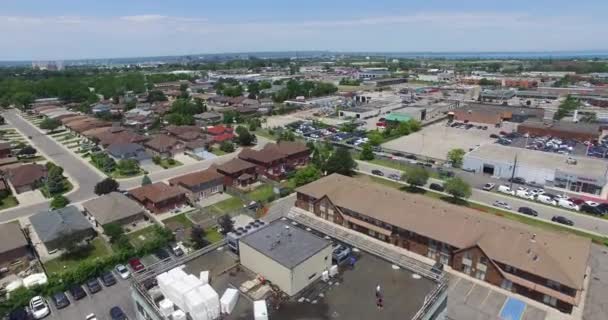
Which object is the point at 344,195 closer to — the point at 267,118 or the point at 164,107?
the point at 267,118

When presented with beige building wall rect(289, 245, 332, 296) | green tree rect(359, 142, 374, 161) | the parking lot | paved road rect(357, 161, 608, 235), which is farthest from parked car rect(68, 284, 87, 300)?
the parking lot

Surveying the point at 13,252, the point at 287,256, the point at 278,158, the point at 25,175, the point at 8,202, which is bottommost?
the point at 8,202

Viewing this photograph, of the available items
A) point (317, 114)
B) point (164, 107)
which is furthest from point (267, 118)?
point (164, 107)

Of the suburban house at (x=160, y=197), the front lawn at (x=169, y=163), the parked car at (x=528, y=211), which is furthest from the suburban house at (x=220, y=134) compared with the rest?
the parked car at (x=528, y=211)

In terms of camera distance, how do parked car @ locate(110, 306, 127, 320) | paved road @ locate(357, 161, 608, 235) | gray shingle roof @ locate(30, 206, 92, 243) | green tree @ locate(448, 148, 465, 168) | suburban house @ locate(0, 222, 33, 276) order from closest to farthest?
1. parked car @ locate(110, 306, 127, 320)
2. suburban house @ locate(0, 222, 33, 276)
3. gray shingle roof @ locate(30, 206, 92, 243)
4. paved road @ locate(357, 161, 608, 235)
5. green tree @ locate(448, 148, 465, 168)

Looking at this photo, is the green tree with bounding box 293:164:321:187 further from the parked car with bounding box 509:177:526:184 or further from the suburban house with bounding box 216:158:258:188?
the parked car with bounding box 509:177:526:184

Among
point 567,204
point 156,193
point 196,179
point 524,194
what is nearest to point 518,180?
point 524,194

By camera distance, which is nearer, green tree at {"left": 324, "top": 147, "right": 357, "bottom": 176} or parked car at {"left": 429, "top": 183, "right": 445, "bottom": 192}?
parked car at {"left": 429, "top": 183, "right": 445, "bottom": 192}

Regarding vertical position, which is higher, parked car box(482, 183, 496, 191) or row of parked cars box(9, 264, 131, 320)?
parked car box(482, 183, 496, 191)

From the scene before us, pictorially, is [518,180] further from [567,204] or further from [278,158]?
[278,158]
